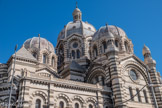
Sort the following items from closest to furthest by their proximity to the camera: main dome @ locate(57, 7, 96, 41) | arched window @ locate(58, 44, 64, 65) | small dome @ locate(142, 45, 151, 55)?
1. small dome @ locate(142, 45, 151, 55)
2. arched window @ locate(58, 44, 64, 65)
3. main dome @ locate(57, 7, 96, 41)

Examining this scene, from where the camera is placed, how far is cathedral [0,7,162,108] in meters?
23.1

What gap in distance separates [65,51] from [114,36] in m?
12.9

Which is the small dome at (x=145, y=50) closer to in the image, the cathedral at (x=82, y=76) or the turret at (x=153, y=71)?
the turret at (x=153, y=71)

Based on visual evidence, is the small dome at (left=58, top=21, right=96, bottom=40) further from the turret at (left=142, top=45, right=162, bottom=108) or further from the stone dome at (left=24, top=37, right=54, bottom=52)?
the turret at (left=142, top=45, right=162, bottom=108)

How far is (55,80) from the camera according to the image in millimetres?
24812

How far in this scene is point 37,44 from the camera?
131ft

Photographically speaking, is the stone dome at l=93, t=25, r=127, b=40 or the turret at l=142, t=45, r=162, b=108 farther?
the stone dome at l=93, t=25, r=127, b=40

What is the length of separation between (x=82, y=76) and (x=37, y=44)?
12.7 meters

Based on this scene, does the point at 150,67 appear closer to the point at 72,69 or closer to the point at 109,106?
the point at 109,106

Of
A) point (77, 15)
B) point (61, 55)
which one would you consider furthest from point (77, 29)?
Result: point (77, 15)

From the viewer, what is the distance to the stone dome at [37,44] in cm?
3966

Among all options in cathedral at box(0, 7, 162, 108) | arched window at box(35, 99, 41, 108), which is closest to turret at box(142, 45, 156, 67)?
cathedral at box(0, 7, 162, 108)

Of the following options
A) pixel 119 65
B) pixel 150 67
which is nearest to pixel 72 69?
pixel 119 65

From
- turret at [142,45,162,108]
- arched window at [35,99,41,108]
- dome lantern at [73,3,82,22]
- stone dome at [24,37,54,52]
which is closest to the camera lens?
arched window at [35,99,41,108]
